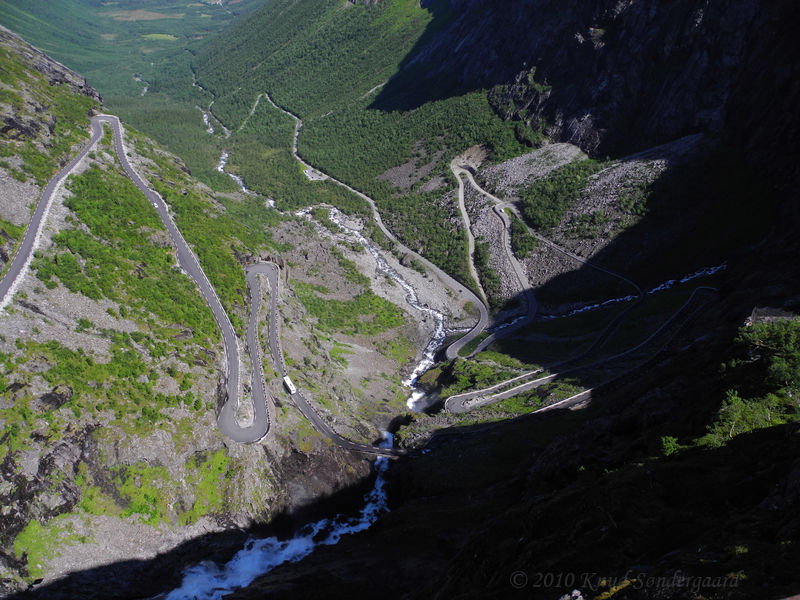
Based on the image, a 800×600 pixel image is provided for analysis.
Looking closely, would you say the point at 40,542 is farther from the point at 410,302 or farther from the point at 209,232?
the point at 410,302

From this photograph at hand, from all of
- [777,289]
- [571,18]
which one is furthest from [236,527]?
[571,18]

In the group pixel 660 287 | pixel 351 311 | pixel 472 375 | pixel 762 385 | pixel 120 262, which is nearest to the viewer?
pixel 762 385

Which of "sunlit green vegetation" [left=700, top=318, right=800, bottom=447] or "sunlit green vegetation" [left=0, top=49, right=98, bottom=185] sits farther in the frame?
"sunlit green vegetation" [left=0, top=49, right=98, bottom=185]

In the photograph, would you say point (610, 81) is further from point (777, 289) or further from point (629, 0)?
point (777, 289)

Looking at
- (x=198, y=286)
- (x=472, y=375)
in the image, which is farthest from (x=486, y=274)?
(x=198, y=286)

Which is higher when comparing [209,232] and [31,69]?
[31,69]

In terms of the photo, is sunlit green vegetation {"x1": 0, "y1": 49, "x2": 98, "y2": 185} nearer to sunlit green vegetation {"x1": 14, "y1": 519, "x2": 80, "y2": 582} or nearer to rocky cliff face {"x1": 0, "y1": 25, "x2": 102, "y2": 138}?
rocky cliff face {"x1": 0, "y1": 25, "x2": 102, "y2": 138}
